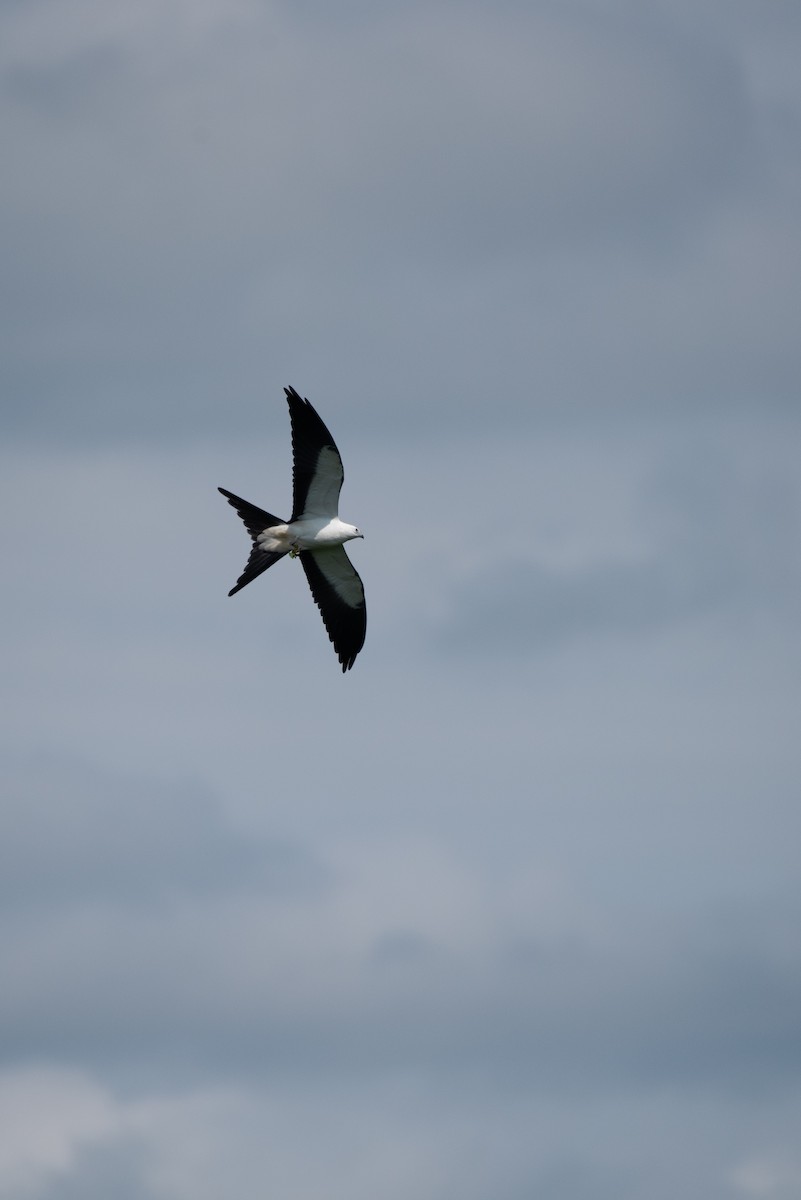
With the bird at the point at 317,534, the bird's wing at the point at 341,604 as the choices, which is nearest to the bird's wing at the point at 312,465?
the bird at the point at 317,534

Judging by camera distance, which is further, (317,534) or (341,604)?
(341,604)

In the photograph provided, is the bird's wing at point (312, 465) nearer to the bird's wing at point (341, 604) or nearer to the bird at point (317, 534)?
the bird at point (317, 534)

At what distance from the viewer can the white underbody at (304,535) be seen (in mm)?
46406

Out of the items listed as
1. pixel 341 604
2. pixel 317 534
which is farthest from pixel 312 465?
pixel 341 604

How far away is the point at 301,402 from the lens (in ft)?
148

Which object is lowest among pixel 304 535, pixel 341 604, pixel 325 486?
pixel 341 604

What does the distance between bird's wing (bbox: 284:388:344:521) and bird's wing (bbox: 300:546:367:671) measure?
55.3 inches

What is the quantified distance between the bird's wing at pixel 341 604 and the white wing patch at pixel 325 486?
4.26 feet

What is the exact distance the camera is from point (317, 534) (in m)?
46.5

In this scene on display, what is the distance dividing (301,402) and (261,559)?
3370 millimetres

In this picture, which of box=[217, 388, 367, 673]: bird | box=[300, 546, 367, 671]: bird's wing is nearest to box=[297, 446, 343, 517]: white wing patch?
box=[217, 388, 367, 673]: bird

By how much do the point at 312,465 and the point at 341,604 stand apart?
3685mm

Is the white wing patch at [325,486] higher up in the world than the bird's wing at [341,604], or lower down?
higher up

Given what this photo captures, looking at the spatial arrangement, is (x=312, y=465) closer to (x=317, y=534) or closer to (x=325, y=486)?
(x=325, y=486)
